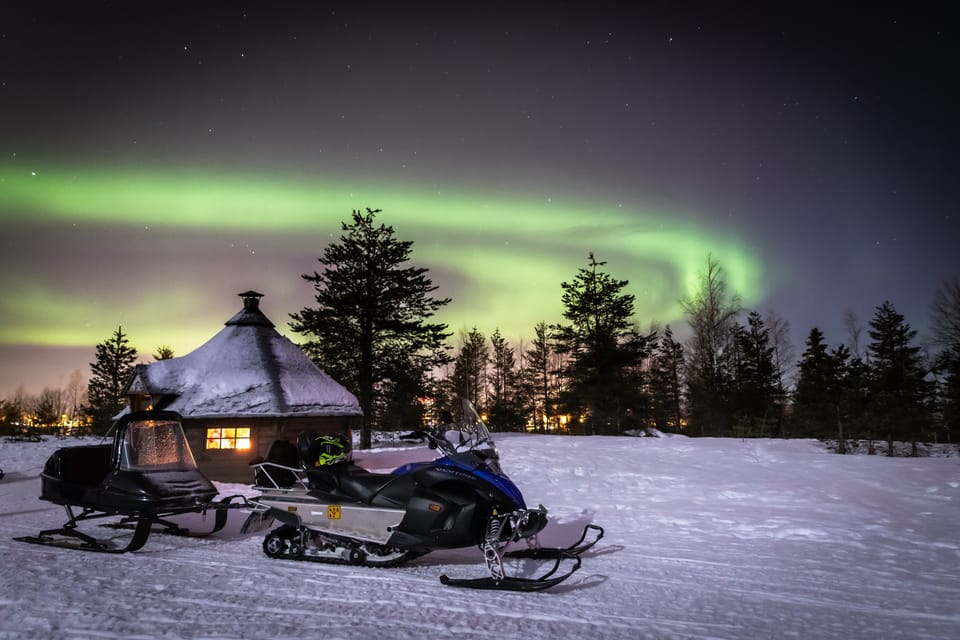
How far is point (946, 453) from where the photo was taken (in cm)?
2758

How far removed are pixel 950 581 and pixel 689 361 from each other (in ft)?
109

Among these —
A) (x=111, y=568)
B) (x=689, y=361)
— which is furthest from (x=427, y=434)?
(x=689, y=361)

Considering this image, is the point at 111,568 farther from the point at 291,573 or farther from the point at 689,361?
the point at 689,361

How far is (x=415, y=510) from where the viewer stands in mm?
6230

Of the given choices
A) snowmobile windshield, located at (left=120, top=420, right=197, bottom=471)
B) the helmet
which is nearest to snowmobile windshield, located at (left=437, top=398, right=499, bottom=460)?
the helmet

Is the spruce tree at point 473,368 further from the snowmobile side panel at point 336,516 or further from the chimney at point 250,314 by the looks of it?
the snowmobile side panel at point 336,516

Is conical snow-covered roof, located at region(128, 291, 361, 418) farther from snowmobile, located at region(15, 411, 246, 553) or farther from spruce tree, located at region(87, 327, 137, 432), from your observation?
spruce tree, located at region(87, 327, 137, 432)

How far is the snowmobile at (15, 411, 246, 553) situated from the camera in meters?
7.24

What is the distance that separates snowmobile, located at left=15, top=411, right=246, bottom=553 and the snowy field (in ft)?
1.22

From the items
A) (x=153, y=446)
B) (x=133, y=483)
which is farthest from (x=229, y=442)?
(x=133, y=483)

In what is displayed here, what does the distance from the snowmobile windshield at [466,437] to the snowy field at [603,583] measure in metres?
1.30

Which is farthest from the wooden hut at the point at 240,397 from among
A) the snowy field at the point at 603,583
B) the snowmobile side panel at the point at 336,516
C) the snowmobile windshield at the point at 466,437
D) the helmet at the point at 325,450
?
the snowmobile windshield at the point at 466,437

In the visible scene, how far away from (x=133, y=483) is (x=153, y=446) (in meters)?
0.71

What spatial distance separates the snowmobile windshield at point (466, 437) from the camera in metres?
6.39
